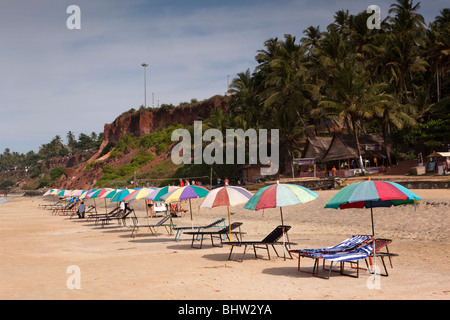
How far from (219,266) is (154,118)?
81727mm

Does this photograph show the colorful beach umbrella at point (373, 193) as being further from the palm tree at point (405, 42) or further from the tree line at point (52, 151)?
the tree line at point (52, 151)

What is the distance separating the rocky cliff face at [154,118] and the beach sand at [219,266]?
61.6 metres

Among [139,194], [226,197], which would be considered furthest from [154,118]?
[226,197]

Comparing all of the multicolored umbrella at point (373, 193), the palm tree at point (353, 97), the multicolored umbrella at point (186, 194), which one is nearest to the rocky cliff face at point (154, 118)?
the palm tree at point (353, 97)

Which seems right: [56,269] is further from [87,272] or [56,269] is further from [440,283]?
[440,283]

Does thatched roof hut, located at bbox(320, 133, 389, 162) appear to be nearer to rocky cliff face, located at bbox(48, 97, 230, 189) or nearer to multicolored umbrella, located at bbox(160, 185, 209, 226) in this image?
multicolored umbrella, located at bbox(160, 185, 209, 226)

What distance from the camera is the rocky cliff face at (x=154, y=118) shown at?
265ft

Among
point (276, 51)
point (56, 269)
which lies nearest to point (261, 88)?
point (276, 51)

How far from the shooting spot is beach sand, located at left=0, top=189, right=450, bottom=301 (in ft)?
21.0

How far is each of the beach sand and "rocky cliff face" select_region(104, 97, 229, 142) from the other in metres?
61.6

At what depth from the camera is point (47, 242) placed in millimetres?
14250

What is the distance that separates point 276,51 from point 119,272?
40.5 m

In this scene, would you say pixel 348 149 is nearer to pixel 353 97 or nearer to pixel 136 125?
pixel 353 97

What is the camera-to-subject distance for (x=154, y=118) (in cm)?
8856
